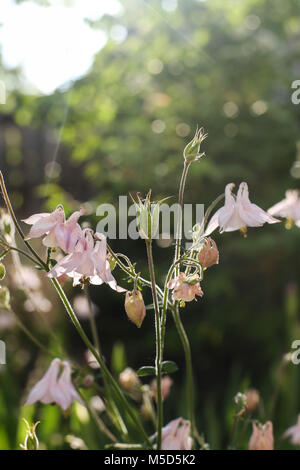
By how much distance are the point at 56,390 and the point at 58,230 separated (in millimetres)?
363

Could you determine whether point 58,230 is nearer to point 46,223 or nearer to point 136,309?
point 46,223

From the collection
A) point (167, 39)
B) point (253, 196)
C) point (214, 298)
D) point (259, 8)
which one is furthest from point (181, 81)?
point (214, 298)

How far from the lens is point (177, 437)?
0.91 meters

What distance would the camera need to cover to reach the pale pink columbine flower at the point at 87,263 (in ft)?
2.45

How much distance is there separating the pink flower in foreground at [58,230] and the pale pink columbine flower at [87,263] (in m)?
0.01

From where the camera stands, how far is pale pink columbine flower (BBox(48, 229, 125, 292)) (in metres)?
0.75

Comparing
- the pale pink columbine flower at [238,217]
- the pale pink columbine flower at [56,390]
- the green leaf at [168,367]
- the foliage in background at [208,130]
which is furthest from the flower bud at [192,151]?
the foliage in background at [208,130]

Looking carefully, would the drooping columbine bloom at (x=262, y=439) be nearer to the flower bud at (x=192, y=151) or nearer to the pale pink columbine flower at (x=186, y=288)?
the pale pink columbine flower at (x=186, y=288)

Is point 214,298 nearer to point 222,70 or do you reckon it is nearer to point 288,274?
point 288,274

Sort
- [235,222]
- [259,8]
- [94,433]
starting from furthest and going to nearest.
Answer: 1. [259,8]
2. [94,433]
3. [235,222]

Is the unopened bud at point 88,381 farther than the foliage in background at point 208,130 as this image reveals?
No

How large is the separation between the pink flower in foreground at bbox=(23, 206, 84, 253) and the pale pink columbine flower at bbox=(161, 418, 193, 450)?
44 cm
